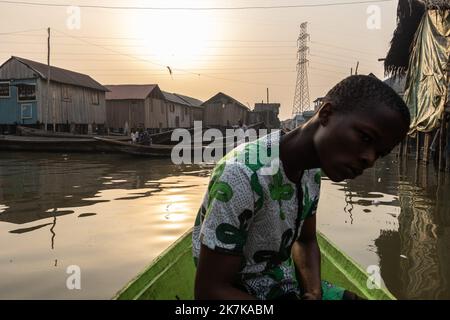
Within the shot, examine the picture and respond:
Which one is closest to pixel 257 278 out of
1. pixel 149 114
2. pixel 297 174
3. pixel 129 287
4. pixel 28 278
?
pixel 297 174

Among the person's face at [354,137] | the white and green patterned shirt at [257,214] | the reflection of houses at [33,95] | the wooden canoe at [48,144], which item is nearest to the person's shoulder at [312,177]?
the white and green patterned shirt at [257,214]

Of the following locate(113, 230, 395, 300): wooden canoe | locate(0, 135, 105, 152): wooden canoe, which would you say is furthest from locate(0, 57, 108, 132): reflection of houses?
locate(113, 230, 395, 300): wooden canoe

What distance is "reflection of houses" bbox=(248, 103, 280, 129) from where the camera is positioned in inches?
Answer: 1890

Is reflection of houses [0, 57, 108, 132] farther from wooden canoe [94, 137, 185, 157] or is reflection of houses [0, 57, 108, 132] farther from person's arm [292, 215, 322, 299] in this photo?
person's arm [292, 215, 322, 299]

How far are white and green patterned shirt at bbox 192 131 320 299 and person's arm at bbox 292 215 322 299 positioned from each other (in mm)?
99

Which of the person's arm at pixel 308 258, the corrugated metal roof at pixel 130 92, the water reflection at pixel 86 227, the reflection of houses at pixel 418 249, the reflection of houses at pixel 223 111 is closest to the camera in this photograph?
the person's arm at pixel 308 258

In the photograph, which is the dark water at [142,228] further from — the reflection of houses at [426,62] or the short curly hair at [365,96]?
the short curly hair at [365,96]

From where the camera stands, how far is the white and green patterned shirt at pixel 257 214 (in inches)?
55.8

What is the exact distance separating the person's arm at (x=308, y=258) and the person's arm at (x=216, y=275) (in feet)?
1.84

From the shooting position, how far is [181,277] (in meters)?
2.72

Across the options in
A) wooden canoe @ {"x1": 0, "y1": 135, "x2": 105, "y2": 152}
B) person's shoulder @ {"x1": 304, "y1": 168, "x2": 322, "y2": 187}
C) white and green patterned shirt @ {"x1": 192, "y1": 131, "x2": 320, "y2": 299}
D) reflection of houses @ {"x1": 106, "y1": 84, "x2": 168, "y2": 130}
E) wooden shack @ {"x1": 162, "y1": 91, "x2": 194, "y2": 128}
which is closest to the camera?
white and green patterned shirt @ {"x1": 192, "y1": 131, "x2": 320, "y2": 299}

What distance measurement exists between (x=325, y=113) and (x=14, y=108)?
96.5 feet

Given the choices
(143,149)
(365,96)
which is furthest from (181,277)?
(143,149)

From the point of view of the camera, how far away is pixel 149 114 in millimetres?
36812
